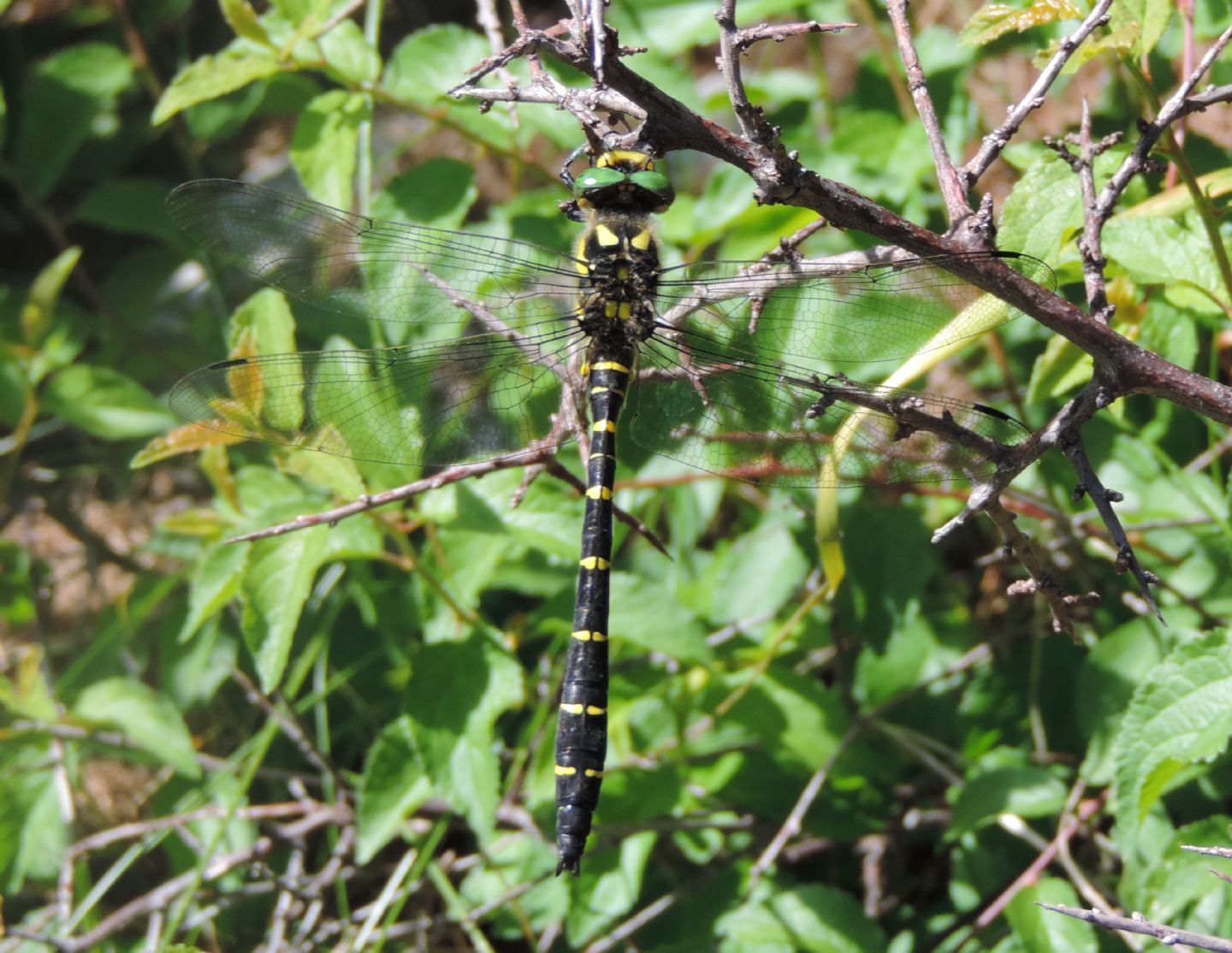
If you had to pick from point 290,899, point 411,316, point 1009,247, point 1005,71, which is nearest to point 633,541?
point 411,316

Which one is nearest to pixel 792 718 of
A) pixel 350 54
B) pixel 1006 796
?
pixel 1006 796

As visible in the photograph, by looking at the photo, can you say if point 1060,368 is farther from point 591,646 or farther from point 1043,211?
point 591,646

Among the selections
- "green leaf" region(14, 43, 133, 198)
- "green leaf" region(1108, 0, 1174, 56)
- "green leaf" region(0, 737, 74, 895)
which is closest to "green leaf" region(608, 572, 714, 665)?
"green leaf" region(1108, 0, 1174, 56)

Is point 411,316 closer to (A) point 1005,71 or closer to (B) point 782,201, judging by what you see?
(B) point 782,201

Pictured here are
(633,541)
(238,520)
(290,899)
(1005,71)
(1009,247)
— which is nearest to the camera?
(1009,247)

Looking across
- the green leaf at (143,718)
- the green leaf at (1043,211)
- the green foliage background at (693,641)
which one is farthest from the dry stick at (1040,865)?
the green leaf at (143,718)

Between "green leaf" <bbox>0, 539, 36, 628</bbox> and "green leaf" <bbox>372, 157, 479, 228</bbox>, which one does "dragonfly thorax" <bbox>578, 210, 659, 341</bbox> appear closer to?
"green leaf" <bbox>372, 157, 479, 228</bbox>

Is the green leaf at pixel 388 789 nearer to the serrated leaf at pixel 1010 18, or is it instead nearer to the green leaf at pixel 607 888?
the green leaf at pixel 607 888

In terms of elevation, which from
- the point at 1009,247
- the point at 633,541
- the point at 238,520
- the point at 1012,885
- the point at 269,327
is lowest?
the point at 1012,885
